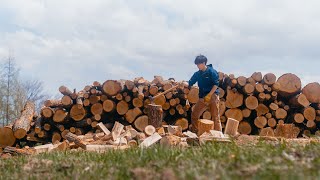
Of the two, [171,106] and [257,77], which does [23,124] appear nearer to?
[171,106]

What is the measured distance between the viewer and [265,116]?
14672 mm

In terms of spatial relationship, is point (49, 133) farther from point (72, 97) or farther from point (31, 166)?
point (31, 166)

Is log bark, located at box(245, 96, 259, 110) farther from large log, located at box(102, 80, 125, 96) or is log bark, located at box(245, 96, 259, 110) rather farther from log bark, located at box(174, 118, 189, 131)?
large log, located at box(102, 80, 125, 96)

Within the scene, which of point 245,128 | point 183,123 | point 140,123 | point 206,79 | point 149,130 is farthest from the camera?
point 245,128

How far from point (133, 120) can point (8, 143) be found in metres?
3.70

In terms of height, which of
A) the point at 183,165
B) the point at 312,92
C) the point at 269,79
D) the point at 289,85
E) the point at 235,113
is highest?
the point at 269,79

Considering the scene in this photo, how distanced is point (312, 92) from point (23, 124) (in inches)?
330

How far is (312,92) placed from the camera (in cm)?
1489

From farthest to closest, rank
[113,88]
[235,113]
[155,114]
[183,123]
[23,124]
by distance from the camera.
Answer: [23,124] → [235,113] → [183,123] → [113,88] → [155,114]

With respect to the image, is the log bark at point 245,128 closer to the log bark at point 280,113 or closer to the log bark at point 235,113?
the log bark at point 235,113

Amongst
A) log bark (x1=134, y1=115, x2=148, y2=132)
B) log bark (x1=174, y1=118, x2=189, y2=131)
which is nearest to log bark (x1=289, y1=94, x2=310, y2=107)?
log bark (x1=174, y1=118, x2=189, y2=131)

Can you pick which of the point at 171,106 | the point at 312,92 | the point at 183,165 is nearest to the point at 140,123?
the point at 171,106

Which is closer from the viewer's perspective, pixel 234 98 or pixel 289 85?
pixel 234 98

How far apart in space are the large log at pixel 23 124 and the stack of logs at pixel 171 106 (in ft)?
0.09
